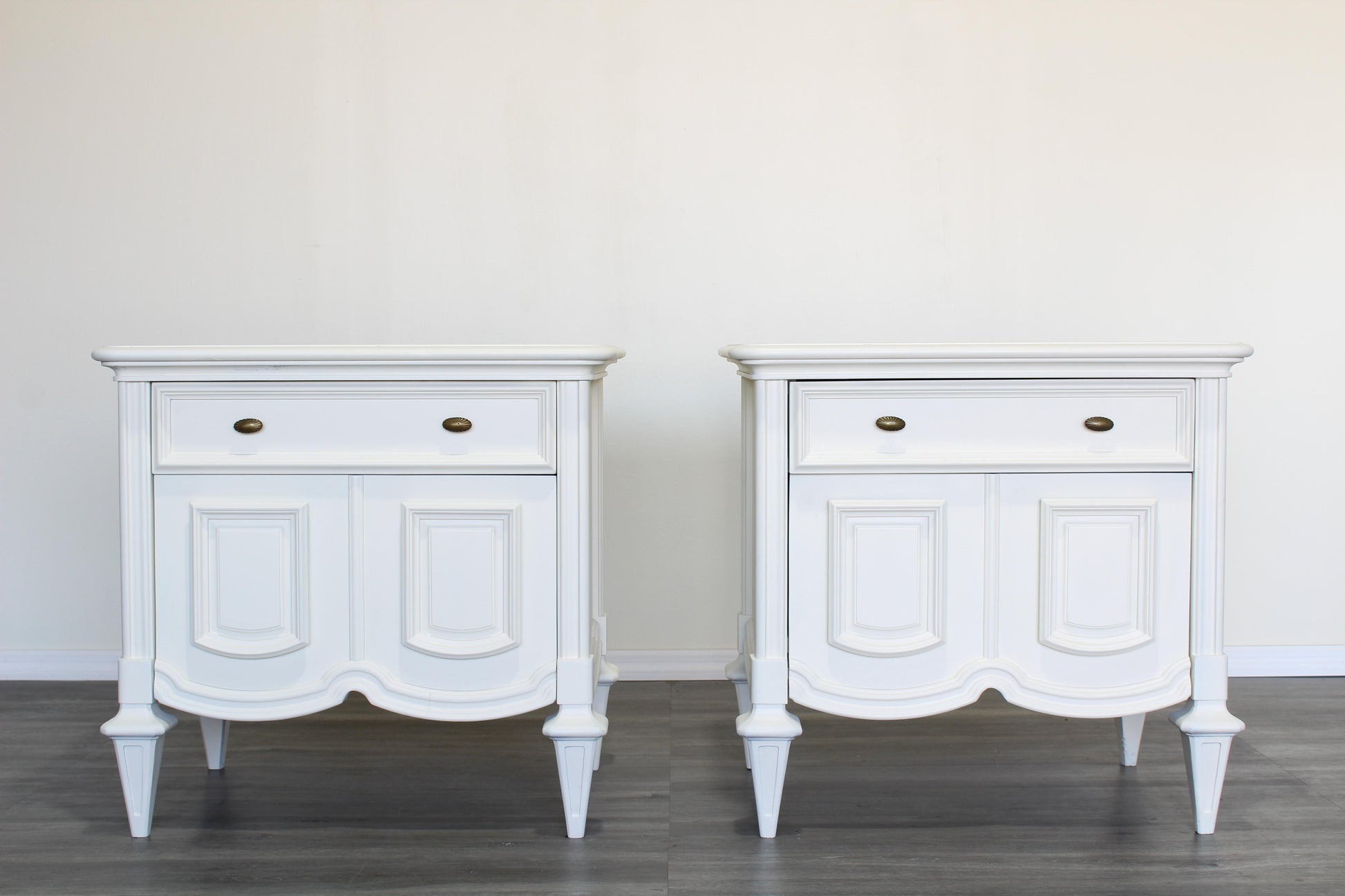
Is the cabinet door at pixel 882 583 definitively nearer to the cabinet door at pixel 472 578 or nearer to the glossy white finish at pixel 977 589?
the glossy white finish at pixel 977 589

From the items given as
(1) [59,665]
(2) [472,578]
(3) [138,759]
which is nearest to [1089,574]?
(2) [472,578]

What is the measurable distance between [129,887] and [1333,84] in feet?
9.88

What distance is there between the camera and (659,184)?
2.47 metres

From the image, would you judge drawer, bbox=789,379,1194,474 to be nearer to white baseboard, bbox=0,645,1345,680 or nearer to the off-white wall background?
the off-white wall background

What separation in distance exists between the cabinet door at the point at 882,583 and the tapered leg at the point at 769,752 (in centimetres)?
5

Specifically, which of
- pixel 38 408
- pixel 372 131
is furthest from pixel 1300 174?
pixel 38 408

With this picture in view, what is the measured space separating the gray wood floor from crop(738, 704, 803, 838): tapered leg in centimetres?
5

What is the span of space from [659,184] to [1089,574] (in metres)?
1.36

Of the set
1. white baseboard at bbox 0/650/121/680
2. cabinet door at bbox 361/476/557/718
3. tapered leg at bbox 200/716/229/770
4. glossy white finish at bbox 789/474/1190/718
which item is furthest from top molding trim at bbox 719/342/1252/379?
white baseboard at bbox 0/650/121/680

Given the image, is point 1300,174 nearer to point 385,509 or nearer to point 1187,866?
point 1187,866

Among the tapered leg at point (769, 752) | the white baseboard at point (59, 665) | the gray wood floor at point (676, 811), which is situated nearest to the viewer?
the gray wood floor at point (676, 811)

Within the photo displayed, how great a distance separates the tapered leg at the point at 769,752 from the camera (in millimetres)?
1661

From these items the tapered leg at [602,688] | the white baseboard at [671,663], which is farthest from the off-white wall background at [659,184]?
the tapered leg at [602,688]

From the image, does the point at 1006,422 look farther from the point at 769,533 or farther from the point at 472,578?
the point at 472,578
